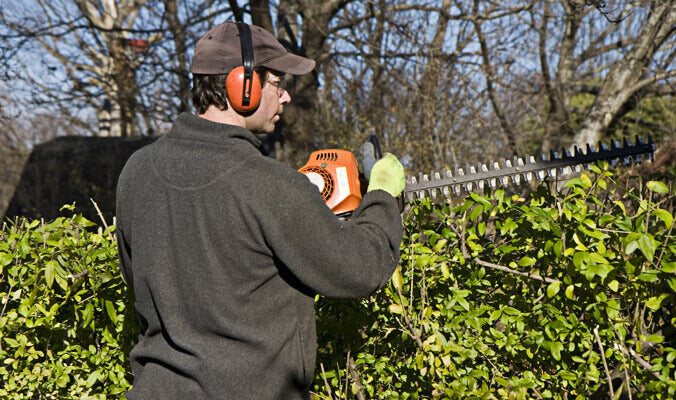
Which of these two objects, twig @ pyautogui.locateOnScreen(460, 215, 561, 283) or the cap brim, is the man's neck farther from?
twig @ pyautogui.locateOnScreen(460, 215, 561, 283)

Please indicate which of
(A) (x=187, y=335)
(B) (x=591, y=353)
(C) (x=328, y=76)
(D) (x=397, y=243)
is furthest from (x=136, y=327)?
(C) (x=328, y=76)

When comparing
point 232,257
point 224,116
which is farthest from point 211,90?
point 232,257

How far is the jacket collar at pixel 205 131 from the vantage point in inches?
64.4

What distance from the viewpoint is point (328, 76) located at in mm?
11109

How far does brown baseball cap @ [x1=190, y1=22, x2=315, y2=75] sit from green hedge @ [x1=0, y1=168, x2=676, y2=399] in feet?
2.98

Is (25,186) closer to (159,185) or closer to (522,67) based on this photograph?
(522,67)

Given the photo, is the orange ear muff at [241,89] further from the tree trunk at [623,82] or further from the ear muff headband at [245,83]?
the tree trunk at [623,82]

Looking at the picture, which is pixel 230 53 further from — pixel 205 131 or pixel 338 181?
pixel 338 181

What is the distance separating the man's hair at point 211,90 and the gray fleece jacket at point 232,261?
96 millimetres

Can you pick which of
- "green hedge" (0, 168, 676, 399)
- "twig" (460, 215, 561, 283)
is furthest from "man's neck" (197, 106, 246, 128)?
"twig" (460, 215, 561, 283)

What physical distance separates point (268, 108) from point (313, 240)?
528 millimetres

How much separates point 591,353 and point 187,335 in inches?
57.2

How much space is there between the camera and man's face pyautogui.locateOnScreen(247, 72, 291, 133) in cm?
179

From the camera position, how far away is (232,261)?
1.55m
